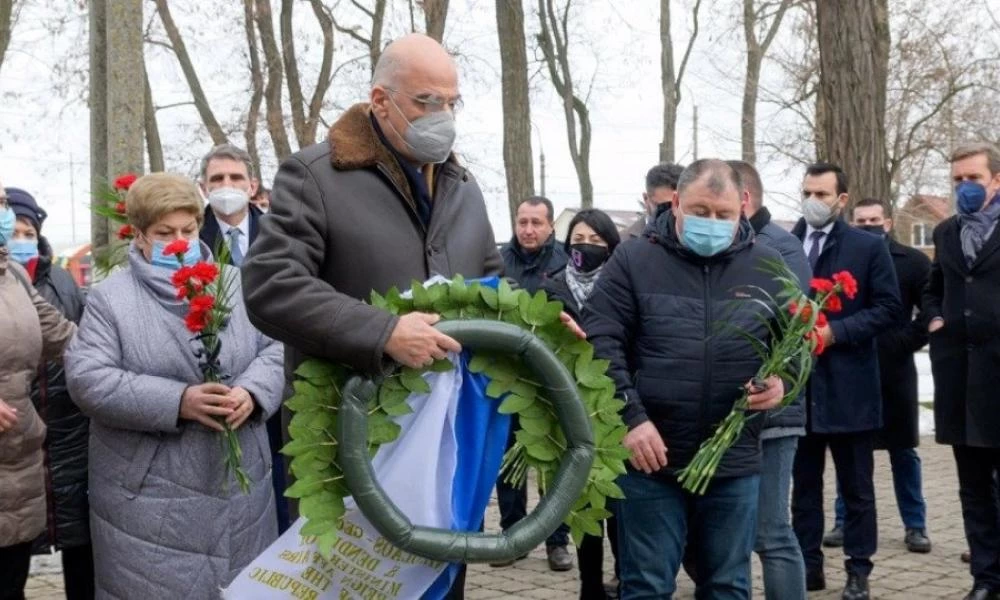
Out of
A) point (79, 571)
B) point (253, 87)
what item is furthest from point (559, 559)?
point (253, 87)

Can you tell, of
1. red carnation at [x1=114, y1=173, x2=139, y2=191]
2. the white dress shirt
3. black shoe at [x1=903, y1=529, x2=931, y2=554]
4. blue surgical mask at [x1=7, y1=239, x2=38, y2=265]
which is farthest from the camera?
black shoe at [x1=903, y1=529, x2=931, y2=554]

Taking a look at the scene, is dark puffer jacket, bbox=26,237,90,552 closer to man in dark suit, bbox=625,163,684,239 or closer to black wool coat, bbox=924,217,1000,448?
man in dark suit, bbox=625,163,684,239

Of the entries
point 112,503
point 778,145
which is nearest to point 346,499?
point 112,503

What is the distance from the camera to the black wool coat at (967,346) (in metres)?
6.73

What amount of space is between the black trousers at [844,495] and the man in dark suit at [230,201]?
3.13 meters

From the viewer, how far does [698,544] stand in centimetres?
483

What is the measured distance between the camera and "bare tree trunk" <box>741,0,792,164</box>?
2814 cm

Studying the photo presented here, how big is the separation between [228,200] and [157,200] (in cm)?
165

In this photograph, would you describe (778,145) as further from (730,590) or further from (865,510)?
(730,590)

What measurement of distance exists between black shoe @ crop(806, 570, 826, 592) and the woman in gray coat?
3397 millimetres

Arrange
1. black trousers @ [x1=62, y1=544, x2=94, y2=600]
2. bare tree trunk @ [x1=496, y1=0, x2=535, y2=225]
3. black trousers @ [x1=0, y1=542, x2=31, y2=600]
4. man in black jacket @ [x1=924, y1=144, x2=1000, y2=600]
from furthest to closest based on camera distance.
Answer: bare tree trunk @ [x1=496, y1=0, x2=535, y2=225] → man in black jacket @ [x1=924, y1=144, x2=1000, y2=600] → black trousers @ [x1=62, y1=544, x2=94, y2=600] → black trousers @ [x1=0, y1=542, x2=31, y2=600]

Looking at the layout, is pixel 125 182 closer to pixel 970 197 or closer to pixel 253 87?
pixel 970 197

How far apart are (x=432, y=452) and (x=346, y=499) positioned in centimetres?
26

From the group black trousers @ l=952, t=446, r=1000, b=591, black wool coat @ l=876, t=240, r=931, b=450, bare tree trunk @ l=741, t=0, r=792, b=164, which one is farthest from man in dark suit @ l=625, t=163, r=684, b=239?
bare tree trunk @ l=741, t=0, r=792, b=164
